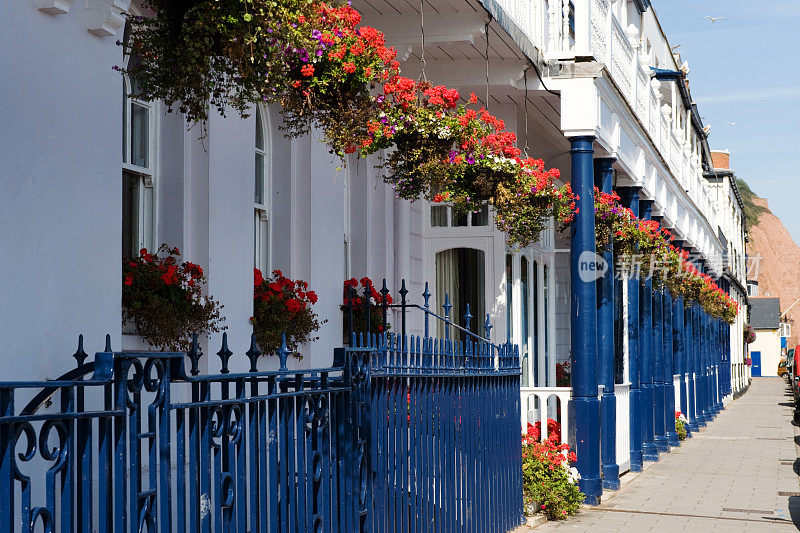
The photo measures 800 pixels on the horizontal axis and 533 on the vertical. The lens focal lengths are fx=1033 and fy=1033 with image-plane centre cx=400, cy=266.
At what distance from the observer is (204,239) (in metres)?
7.27

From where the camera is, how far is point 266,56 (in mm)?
5160

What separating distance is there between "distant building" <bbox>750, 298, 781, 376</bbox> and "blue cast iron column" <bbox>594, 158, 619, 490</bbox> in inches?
3614

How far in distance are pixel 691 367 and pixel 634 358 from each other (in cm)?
1132

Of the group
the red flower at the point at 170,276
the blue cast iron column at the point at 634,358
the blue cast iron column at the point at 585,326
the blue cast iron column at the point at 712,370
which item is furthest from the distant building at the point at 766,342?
the red flower at the point at 170,276

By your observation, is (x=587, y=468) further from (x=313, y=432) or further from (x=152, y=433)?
(x=152, y=433)

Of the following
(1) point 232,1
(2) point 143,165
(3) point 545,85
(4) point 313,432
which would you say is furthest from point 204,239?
(3) point 545,85

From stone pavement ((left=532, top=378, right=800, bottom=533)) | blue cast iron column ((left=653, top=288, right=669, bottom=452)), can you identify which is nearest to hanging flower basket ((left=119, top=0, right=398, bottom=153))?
stone pavement ((left=532, top=378, right=800, bottom=533))

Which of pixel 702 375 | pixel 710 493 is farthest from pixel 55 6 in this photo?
pixel 702 375

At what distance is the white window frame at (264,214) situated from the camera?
8859 millimetres

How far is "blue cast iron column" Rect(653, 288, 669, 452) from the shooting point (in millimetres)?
18766

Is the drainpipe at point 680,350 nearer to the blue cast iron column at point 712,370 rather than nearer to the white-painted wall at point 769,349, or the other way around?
the blue cast iron column at point 712,370

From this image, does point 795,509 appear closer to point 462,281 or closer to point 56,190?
point 462,281

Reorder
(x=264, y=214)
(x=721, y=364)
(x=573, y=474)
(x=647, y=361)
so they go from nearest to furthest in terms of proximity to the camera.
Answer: (x=264, y=214) < (x=573, y=474) < (x=647, y=361) < (x=721, y=364)

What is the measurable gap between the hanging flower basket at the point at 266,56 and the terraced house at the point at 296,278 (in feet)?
1.94
